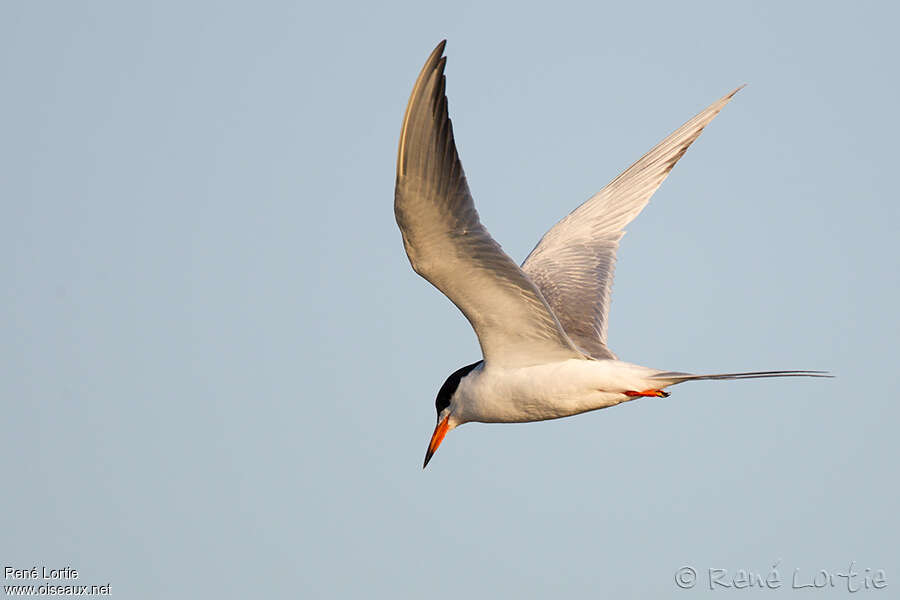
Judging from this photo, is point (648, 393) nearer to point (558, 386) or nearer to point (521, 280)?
point (558, 386)

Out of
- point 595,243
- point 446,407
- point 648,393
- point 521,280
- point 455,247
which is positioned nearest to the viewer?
point 455,247

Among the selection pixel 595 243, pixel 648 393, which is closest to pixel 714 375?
pixel 648 393

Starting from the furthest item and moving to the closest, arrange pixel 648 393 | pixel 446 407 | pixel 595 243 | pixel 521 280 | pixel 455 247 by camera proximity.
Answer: pixel 595 243
pixel 446 407
pixel 648 393
pixel 521 280
pixel 455 247

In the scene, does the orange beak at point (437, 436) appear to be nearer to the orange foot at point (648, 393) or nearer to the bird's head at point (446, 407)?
the bird's head at point (446, 407)

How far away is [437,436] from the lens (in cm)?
870

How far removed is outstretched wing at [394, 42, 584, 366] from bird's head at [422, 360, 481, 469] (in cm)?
69

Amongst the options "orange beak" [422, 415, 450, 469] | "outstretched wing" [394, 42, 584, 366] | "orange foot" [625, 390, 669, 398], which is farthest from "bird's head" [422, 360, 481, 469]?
"orange foot" [625, 390, 669, 398]

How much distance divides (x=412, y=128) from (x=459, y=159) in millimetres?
339

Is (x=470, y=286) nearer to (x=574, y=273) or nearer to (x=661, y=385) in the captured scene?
(x=661, y=385)

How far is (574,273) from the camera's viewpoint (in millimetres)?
9906

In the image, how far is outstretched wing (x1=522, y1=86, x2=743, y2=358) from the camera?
A: 9273 mm

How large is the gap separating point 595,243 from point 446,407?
2.70 meters

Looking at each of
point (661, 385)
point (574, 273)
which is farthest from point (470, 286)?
point (574, 273)

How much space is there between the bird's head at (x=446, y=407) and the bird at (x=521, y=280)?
11 mm
